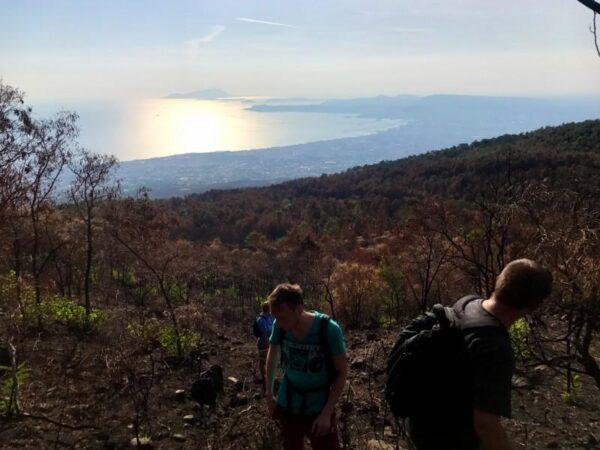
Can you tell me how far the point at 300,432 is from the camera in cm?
333

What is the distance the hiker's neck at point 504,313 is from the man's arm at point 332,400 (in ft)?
4.28

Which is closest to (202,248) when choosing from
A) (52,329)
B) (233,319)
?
(233,319)

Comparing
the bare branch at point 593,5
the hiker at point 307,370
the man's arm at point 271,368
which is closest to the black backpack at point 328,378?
the hiker at point 307,370

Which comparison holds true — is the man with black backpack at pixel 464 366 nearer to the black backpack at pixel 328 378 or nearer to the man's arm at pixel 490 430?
the man's arm at pixel 490 430

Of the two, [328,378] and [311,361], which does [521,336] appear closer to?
[328,378]

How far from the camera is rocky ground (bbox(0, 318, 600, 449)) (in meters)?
5.18

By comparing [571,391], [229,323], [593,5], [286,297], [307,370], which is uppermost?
[593,5]

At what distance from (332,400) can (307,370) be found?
259mm

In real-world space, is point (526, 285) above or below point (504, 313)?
above

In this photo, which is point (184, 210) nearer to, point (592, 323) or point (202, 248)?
point (202, 248)

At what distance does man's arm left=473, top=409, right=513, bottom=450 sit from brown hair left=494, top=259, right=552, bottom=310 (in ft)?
1.61

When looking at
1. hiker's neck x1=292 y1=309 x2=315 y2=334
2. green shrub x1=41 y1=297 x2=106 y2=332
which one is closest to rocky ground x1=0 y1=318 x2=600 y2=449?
Result: hiker's neck x1=292 y1=309 x2=315 y2=334

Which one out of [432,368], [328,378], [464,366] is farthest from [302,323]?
[464,366]

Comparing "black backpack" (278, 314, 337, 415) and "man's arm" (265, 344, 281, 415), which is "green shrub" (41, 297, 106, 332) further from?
"black backpack" (278, 314, 337, 415)
